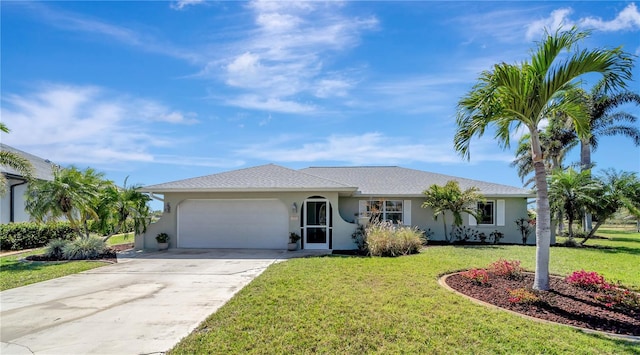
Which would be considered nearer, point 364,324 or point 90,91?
point 364,324

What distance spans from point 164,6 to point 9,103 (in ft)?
26.8

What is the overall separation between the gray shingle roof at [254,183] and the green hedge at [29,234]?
20.4 ft

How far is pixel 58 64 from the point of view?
36.9 feet

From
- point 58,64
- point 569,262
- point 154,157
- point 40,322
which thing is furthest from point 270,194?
point 569,262

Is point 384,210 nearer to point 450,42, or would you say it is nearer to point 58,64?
point 450,42

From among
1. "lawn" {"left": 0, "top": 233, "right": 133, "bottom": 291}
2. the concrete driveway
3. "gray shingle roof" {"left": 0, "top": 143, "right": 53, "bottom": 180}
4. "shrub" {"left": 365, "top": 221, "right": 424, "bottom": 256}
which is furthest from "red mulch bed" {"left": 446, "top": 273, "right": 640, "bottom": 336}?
"gray shingle roof" {"left": 0, "top": 143, "right": 53, "bottom": 180}

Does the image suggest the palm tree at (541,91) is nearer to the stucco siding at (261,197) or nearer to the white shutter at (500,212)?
the stucco siding at (261,197)

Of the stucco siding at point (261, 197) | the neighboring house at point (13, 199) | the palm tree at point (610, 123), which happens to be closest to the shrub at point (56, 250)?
the stucco siding at point (261, 197)

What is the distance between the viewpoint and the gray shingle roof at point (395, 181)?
57.4ft

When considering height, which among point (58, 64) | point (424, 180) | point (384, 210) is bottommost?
point (384, 210)

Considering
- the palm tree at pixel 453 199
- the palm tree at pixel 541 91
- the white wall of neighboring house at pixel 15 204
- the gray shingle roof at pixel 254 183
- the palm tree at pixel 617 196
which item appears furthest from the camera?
the white wall of neighboring house at pixel 15 204

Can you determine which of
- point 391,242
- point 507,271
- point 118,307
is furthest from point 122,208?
point 507,271

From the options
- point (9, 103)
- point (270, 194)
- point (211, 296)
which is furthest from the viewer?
point (270, 194)

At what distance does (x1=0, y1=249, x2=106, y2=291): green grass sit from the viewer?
890 cm
